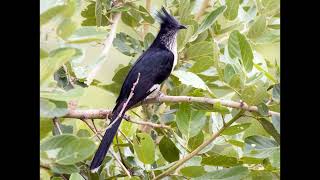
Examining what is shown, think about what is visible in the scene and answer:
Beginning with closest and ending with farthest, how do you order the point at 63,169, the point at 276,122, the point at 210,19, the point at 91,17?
the point at 63,169
the point at 276,122
the point at 210,19
the point at 91,17

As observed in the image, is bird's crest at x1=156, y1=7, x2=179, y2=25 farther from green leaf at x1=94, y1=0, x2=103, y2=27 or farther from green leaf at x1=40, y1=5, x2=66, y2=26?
green leaf at x1=40, y1=5, x2=66, y2=26

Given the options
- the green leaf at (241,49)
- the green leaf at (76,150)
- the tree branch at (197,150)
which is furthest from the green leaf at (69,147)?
the green leaf at (241,49)

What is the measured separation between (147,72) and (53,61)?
1.49 feet

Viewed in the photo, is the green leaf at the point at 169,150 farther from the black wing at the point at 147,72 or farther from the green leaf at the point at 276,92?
the green leaf at the point at 276,92

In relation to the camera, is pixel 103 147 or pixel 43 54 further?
pixel 103 147

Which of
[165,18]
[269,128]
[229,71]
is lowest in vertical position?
[269,128]

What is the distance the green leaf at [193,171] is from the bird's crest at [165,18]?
0.34 m

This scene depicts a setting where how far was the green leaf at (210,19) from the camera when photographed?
48.0 inches

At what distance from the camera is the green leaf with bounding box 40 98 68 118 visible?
958mm

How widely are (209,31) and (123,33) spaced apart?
0.19m

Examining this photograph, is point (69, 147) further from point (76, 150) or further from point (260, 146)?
point (260, 146)

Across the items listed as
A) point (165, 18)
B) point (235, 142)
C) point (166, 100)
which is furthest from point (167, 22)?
point (235, 142)

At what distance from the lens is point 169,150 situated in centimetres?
126

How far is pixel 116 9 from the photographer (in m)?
1.33
